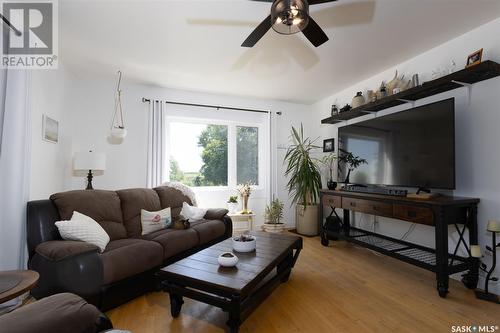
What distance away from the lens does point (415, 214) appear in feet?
7.85

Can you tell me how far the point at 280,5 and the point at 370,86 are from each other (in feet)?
8.81

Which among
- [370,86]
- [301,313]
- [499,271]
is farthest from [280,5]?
[499,271]

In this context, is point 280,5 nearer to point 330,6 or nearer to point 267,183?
point 330,6

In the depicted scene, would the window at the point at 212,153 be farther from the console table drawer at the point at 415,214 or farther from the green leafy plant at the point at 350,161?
the console table drawer at the point at 415,214

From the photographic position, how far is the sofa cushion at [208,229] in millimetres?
2877

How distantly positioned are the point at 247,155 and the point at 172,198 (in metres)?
1.91

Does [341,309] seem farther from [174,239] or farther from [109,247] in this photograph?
[109,247]

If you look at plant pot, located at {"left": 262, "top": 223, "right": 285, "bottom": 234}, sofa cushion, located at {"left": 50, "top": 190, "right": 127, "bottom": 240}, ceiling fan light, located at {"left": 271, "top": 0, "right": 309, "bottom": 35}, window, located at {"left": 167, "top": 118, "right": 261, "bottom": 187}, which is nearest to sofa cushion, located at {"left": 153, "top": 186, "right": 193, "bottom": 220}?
sofa cushion, located at {"left": 50, "top": 190, "right": 127, "bottom": 240}

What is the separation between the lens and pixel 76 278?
5.59 ft

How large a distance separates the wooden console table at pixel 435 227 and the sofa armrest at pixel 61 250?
2.83m

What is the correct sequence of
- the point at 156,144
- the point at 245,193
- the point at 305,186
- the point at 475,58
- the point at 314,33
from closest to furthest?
the point at 314,33
the point at 475,58
the point at 156,144
the point at 305,186
the point at 245,193

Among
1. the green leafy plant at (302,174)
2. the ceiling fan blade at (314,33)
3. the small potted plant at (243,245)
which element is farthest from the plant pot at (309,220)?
the ceiling fan blade at (314,33)

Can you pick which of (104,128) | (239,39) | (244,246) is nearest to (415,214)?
(244,246)

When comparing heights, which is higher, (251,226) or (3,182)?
(3,182)
